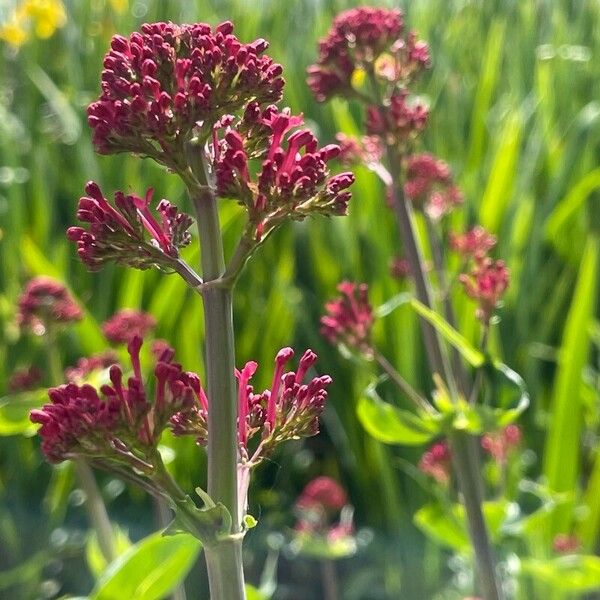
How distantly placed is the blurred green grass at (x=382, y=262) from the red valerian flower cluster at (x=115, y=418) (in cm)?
131

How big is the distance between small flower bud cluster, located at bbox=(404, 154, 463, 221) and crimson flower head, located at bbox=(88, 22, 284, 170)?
0.67m

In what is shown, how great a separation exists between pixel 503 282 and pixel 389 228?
1442 millimetres

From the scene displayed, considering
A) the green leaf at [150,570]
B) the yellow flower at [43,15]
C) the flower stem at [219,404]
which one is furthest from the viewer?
the yellow flower at [43,15]

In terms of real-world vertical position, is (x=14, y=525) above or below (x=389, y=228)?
below

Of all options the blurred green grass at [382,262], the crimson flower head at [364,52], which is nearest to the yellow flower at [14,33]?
the blurred green grass at [382,262]

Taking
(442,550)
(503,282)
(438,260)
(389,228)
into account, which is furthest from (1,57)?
(503,282)

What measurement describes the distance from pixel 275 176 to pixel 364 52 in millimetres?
621

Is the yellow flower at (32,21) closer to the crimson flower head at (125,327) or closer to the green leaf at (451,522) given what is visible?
the crimson flower head at (125,327)

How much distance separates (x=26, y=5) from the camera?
12.0ft

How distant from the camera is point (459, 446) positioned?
1194mm

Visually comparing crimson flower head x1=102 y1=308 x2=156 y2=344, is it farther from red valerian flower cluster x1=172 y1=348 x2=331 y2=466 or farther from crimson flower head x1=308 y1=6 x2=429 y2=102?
red valerian flower cluster x1=172 y1=348 x2=331 y2=466

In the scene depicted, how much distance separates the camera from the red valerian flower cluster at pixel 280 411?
718mm

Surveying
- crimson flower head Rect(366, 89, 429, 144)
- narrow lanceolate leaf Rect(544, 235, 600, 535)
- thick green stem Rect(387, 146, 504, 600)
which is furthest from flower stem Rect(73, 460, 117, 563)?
narrow lanceolate leaf Rect(544, 235, 600, 535)

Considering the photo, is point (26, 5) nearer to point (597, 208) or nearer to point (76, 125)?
point (76, 125)
